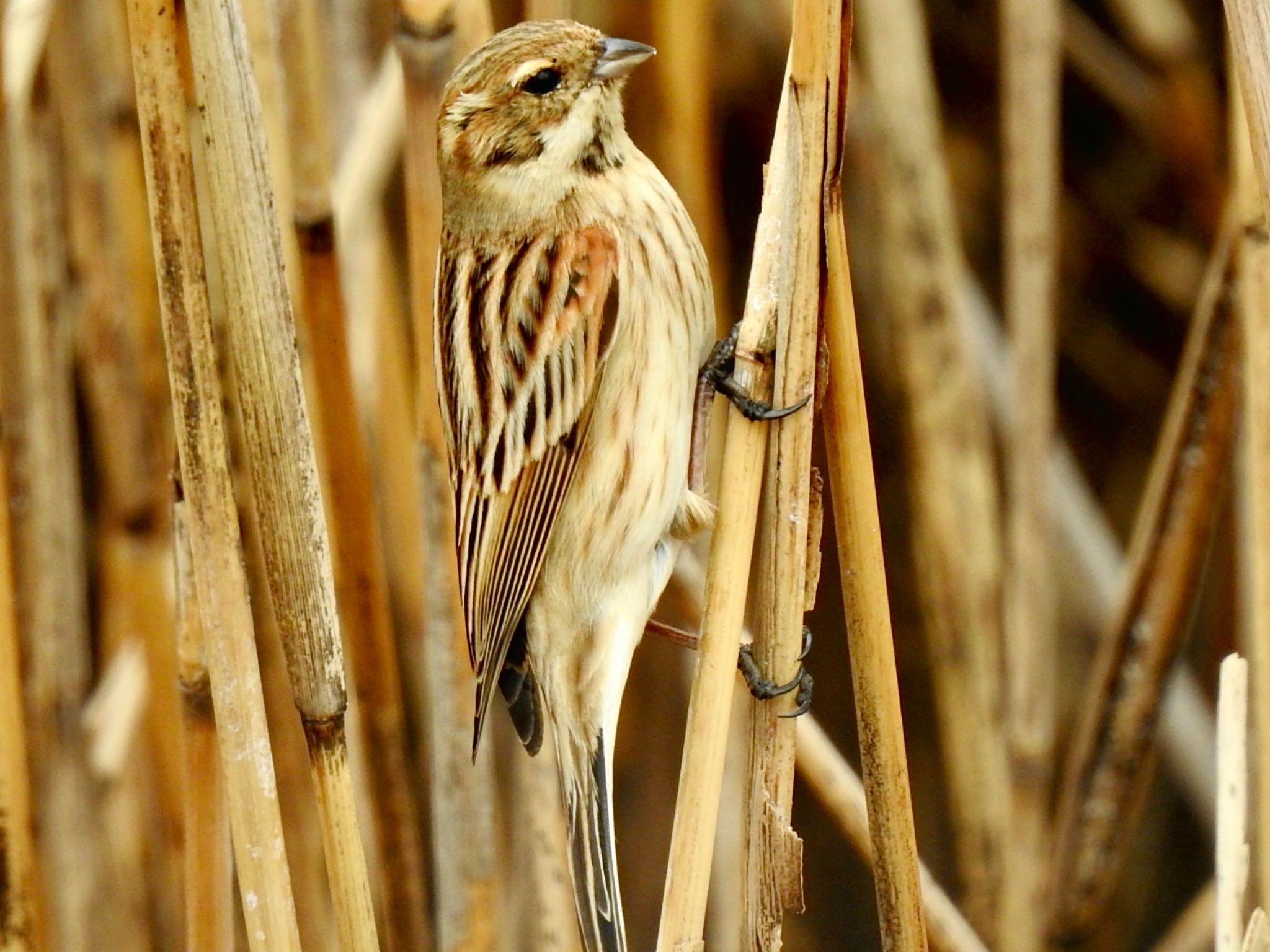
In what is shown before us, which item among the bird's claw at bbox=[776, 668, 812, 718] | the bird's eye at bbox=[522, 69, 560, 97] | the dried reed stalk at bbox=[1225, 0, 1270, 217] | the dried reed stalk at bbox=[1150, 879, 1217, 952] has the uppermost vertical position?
the bird's eye at bbox=[522, 69, 560, 97]

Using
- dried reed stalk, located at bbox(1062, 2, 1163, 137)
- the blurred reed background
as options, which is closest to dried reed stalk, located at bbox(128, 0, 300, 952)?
the blurred reed background

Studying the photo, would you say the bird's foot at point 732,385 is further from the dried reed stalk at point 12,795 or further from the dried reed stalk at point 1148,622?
the dried reed stalk at point 12,795

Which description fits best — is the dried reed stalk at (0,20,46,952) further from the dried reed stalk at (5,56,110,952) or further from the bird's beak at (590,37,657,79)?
the bird's beak at (590,37,657,79)

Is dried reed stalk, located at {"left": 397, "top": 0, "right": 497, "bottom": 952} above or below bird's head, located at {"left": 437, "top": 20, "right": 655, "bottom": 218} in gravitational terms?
below

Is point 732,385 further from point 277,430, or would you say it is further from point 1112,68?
point 1112,68

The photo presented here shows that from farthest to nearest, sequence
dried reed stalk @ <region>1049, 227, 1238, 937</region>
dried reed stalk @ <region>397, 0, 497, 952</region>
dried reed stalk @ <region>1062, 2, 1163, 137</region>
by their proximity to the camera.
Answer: dried reed stalk @ <region>1062, 2, 1163, 137</region> → dried reed stalk @ <region>1049, 227, 1238, 937</region> → dried reed stalk @ <region>397, 0, 497, 952</region>

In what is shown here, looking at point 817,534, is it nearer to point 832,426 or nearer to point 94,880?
point 832,426

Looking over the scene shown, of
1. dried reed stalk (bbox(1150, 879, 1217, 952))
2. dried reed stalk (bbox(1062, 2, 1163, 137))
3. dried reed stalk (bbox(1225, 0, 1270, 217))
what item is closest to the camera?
dried reed stalk (bbox(1225, 0, 1270, 217))

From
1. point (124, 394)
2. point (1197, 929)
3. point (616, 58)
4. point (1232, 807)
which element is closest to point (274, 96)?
point (616, 58)
